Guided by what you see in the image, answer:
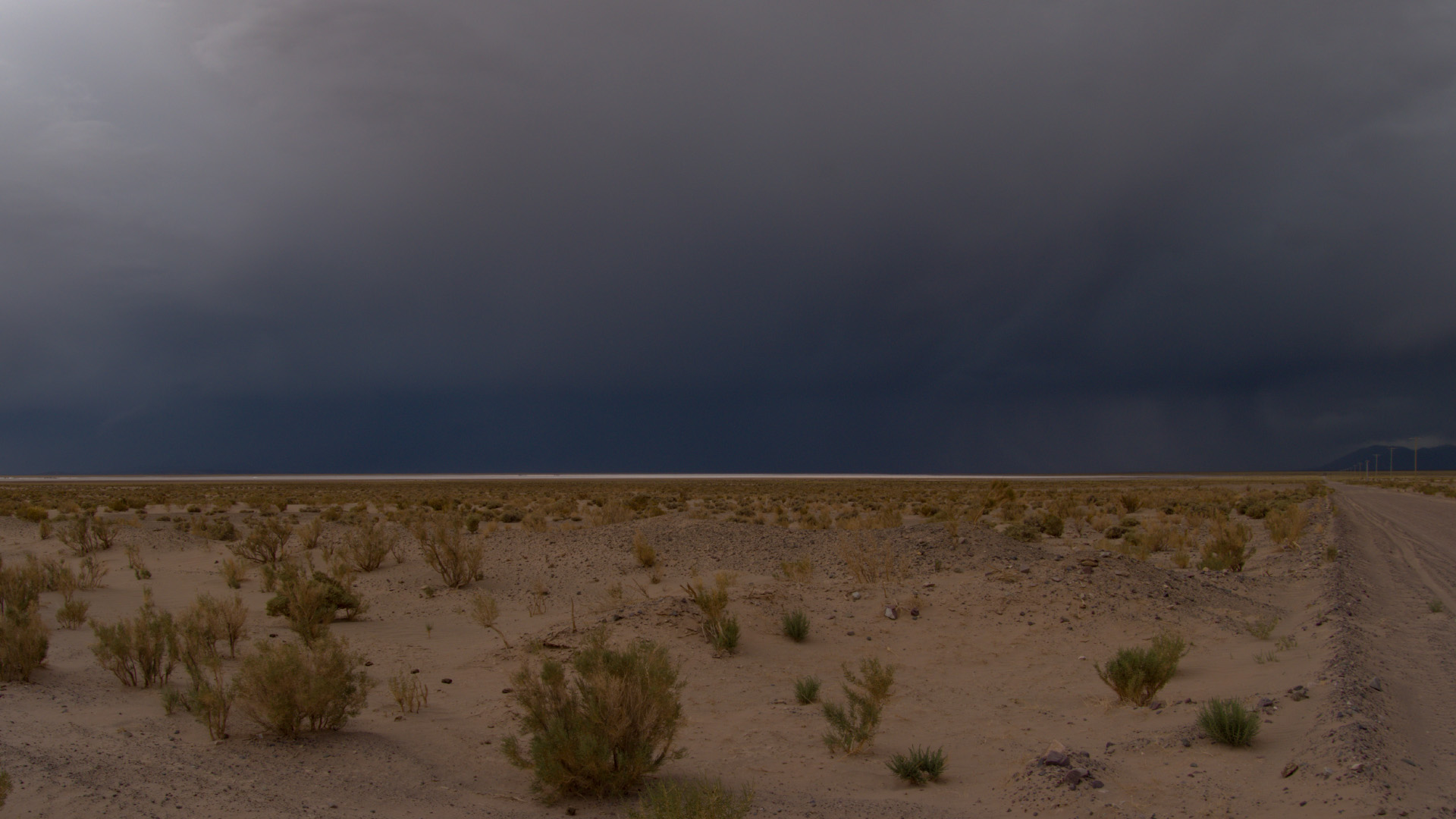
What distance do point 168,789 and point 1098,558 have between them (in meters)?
16.3

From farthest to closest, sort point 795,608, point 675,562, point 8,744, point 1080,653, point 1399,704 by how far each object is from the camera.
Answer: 1. point 675,562
2. point 795,608
3. point 1080,653
4. point 1399,704
5. point 8,744

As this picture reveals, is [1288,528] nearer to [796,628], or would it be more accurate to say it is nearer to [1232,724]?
[796,628]

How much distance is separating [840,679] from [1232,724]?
5225 mm

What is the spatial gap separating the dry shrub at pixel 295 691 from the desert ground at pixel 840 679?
0.22 m

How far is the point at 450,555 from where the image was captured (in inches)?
722

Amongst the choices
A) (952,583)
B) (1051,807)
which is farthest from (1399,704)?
(952,583)

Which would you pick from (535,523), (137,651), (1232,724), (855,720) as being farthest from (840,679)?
(535,523)

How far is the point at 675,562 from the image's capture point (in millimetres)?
20234

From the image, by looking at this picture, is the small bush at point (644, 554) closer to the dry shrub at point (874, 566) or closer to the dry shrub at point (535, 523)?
the dry shrub at point (874, 566)

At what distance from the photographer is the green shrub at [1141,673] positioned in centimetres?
916

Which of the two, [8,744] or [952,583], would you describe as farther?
[952,583]

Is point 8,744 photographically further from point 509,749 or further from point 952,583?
point 952,583

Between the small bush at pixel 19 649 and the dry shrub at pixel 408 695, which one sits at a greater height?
the small bush at pixel 19 649

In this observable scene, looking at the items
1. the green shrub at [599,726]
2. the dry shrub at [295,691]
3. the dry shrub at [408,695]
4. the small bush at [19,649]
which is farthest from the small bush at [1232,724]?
the small bush at [19,649]
